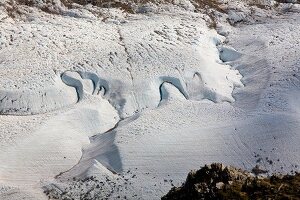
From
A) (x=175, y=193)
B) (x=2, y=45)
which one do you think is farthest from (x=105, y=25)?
(x=175, y=193)

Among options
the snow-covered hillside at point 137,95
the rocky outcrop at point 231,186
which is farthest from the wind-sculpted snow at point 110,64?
the rocky outcrop at point 231,186

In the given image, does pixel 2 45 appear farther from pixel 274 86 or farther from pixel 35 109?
pixel 274 86

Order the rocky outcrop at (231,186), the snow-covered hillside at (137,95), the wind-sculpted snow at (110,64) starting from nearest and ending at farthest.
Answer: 1. the rocky outcrop at (231,186)
2. the snow-covered hillside at (137,95)
3. the wind-sculpted snow at (110,64)

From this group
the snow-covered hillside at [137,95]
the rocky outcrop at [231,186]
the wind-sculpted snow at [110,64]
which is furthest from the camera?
the wind-sculpted snow at [110,64]

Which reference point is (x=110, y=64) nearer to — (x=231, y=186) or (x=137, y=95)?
(x=137, y=95)

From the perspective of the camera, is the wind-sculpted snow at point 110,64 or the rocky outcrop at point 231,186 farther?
the wind-sculpted snow at point 110,64

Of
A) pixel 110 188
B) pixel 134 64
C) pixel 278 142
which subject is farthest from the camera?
pixel 134 64

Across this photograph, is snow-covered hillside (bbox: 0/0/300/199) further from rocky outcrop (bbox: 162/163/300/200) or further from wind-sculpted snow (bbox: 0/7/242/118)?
rocky outcrop (bbox: 162/163/300/200)

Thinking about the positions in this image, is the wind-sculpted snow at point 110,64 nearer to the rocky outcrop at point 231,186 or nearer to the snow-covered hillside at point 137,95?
the snow-covered hillside at point 137,95
